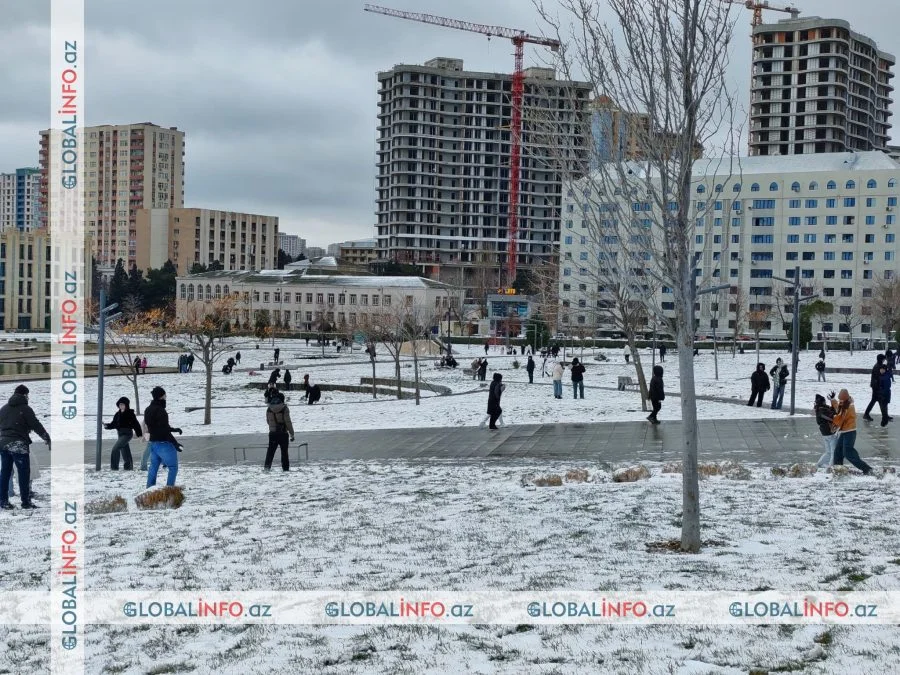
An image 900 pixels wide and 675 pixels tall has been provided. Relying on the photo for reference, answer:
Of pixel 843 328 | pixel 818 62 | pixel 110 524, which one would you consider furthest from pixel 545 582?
pixel 818 62

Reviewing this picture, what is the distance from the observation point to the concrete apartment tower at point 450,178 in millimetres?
138750

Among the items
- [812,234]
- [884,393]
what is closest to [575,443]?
[884,393]

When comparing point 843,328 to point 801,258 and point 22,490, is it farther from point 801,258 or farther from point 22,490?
point 22,490

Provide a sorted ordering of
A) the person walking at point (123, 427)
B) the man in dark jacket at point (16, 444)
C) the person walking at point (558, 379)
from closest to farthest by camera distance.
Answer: the man in dark jacket at point (16, 444), the person walking at point (123, 427), the person walking at point (558, 379)

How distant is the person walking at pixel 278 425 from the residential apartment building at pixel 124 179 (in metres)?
162

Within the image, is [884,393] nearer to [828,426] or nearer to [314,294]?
[828,426]

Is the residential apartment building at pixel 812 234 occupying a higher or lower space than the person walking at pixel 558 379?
higher

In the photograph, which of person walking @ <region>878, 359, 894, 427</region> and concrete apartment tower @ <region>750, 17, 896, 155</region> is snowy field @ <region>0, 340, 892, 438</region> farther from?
concrete apartment tower @ <region>750, 17, 896, 155</region>

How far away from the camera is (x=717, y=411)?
25078mm

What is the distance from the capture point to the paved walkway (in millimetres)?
17453

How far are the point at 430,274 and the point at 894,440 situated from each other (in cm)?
12583

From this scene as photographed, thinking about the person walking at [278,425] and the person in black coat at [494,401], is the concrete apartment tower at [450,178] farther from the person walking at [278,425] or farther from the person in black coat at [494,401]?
the person walking at [278,425]

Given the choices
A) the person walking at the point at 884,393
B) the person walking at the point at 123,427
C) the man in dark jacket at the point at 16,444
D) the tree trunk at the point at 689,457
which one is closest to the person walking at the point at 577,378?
the person walking at the point at 884,393

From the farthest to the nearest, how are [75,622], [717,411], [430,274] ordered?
[430,274]
[717,411]
[75,622]
